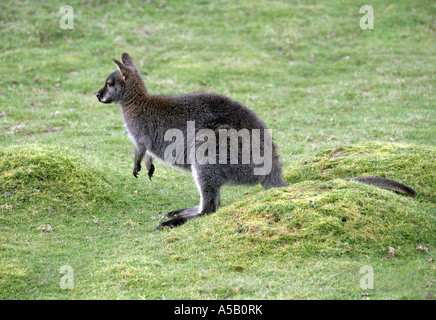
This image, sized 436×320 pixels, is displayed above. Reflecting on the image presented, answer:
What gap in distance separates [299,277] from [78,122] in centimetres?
963

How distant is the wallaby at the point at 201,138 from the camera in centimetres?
729

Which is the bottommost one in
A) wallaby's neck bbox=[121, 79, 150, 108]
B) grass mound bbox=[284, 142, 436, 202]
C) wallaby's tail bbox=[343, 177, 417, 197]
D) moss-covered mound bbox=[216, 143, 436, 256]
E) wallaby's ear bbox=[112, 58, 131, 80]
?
moss-covered mound bbox=[216, 143, 436, 256]

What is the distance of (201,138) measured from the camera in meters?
7.44

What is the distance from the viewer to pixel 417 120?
41.5 ft

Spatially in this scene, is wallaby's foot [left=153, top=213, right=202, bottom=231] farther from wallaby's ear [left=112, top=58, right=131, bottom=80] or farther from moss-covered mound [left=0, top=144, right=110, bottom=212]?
wallaby's ear [left=112, top=58, right=131, bottom=80]

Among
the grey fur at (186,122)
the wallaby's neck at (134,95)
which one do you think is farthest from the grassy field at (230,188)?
the wallaby's neck at (134,95)

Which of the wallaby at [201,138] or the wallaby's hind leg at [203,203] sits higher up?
the wallaby at [201,138]

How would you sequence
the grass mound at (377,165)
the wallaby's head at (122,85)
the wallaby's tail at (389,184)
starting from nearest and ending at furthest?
the wallaby's tail at (389,184) → the grass mound at (377,165) → the wallaby's head at (122,85)

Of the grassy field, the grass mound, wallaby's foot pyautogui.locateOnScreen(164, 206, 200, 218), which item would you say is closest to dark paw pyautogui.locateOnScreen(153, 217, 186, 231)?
the grassy field

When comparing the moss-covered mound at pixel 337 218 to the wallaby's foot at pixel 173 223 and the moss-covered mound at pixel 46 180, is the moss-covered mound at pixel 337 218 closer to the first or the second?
the wallaby's foot at pixel 173 223

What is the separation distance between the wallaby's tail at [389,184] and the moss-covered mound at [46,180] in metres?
4.32

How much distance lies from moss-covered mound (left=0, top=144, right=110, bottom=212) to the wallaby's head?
1286 millimetres

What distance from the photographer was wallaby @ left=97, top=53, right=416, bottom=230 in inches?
287

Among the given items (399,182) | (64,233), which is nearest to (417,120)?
(399,182)
